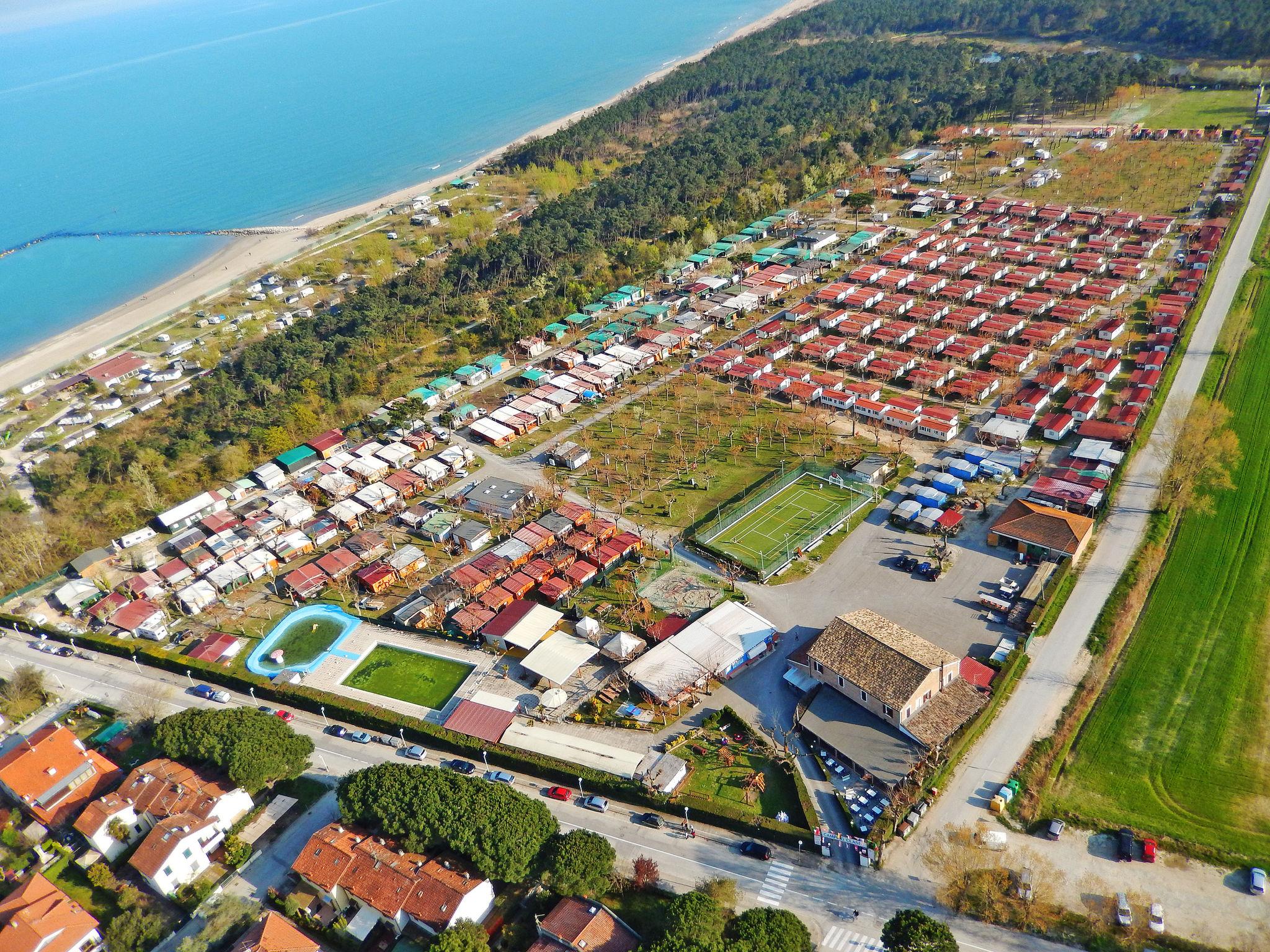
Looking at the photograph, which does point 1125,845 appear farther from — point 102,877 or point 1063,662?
point 102,877

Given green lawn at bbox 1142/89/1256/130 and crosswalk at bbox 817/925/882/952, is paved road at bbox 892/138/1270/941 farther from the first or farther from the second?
green lawn at bbox 1142/89/1256/130

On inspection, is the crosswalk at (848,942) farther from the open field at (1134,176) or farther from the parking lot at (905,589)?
the open field at (1134,176)

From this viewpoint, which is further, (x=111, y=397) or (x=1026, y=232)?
(x=1026, y=232)

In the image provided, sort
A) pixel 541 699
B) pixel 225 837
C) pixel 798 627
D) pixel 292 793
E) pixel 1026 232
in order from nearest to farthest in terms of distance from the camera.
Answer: pixel 225 837
pixel 292 793
pixel 541 699
pixel 798 627
pixel 1026 232

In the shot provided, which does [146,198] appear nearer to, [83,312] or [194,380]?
[83,312]

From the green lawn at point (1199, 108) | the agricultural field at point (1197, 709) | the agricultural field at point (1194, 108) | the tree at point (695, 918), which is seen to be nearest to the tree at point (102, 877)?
the tree at point (695, 918)

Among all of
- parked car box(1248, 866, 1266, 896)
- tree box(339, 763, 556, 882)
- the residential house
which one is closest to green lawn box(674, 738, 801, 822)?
tree box(339, 763, 556, 882)

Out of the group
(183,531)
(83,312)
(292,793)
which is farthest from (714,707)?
(83,312)
